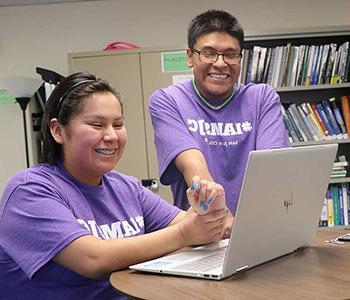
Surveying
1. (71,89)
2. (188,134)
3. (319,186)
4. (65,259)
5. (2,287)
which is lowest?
(2,287)

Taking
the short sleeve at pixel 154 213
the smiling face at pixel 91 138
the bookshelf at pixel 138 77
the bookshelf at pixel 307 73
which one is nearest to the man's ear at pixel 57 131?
the smiling face at pixel 91 138

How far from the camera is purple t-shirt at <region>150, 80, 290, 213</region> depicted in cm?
176

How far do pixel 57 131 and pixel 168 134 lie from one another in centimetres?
50

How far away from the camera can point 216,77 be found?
1.82m

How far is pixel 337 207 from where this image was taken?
3.54 metres

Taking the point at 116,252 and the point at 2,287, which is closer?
the point at 116,252

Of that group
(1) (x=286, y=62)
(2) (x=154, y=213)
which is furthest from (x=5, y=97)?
(2) (x=154, y=213)

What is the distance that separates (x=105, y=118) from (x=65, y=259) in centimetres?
39

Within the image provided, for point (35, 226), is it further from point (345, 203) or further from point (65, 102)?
point (345, 203)

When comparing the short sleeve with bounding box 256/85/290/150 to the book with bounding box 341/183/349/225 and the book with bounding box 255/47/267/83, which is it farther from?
the book with bounding box 341/183/349/225

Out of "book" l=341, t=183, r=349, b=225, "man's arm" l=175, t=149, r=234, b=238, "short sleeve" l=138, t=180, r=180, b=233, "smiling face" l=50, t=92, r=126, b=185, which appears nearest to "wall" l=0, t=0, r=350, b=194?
"book" l=341, t=183, r=349, b=225

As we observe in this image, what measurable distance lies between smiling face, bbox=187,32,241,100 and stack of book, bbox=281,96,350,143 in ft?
5.65

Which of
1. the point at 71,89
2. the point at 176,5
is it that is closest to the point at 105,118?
the point at 71,89

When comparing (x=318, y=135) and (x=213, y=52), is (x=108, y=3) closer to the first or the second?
(x=318, y=135)
